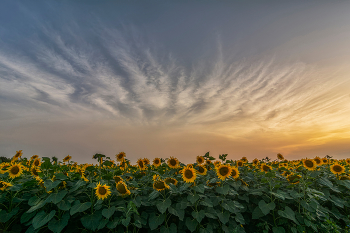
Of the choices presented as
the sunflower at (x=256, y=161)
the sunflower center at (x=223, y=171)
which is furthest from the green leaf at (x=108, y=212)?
the sunflower at (x=256, y=161)

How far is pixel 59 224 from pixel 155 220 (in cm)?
171

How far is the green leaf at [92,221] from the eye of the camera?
3.87 m

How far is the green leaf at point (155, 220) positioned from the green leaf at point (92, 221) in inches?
37.8

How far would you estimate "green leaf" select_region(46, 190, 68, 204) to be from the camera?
12.5 ft

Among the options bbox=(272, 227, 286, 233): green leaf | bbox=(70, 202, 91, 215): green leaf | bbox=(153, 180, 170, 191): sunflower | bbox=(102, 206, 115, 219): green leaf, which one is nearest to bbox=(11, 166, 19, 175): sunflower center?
bbox=(70, 202, 91, 215): green leaf

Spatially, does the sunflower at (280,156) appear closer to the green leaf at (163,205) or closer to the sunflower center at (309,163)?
the sunflower center at (309,163)

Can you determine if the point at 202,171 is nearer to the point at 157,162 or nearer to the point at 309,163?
the point at 157,162

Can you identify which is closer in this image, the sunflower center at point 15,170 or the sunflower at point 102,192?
the sunflower at point 102,192

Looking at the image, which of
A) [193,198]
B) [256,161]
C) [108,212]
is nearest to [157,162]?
[193,198]

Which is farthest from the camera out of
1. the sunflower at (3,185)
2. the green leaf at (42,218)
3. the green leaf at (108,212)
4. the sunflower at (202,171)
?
the sunflower at (202,171)

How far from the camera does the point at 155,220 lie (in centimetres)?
428

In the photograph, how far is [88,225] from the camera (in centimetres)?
388

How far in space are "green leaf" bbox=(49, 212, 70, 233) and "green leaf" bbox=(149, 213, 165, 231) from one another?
1506mm

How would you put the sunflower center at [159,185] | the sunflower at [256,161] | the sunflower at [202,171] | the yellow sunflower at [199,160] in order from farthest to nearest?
1. the sunflower at [256,161]
2. the yellow sunflower at [199,160]
3. the sunflower at [202,171]
4. the sunflower center at [159,185]
